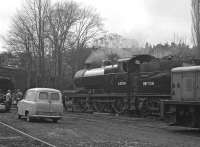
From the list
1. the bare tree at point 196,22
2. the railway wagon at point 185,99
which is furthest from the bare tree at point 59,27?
the railway wagon at point 185,99

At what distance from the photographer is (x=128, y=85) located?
25031 millimetres

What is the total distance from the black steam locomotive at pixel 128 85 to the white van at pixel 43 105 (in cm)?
550

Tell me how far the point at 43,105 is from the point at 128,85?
6.74m

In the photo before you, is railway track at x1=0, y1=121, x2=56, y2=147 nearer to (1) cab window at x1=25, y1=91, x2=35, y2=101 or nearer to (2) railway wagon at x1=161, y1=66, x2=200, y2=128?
(1) cab window at x1=25, y1=91, x2=35, y2=101

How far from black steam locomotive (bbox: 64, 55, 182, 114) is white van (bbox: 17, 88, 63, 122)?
550 cm

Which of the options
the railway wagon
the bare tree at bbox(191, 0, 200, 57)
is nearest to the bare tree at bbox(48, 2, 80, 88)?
the bare tree at bbox(191, 0, 200, 57)

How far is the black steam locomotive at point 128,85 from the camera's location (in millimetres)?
22422

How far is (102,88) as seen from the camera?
1123 inches

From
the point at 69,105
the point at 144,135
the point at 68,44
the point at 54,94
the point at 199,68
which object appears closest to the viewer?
the point at 144,135

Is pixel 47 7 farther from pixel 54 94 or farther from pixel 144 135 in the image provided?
pixel 144 135

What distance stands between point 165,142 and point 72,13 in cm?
4602

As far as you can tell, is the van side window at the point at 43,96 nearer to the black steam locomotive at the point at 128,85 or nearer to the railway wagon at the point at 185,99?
the black steam locomotive at the point at 128,85

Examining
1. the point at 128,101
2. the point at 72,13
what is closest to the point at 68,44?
the point at 72,13

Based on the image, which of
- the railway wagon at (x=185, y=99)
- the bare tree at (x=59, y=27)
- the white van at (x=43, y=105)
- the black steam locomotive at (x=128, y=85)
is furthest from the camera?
the bare tree at (x=59, y=27)
